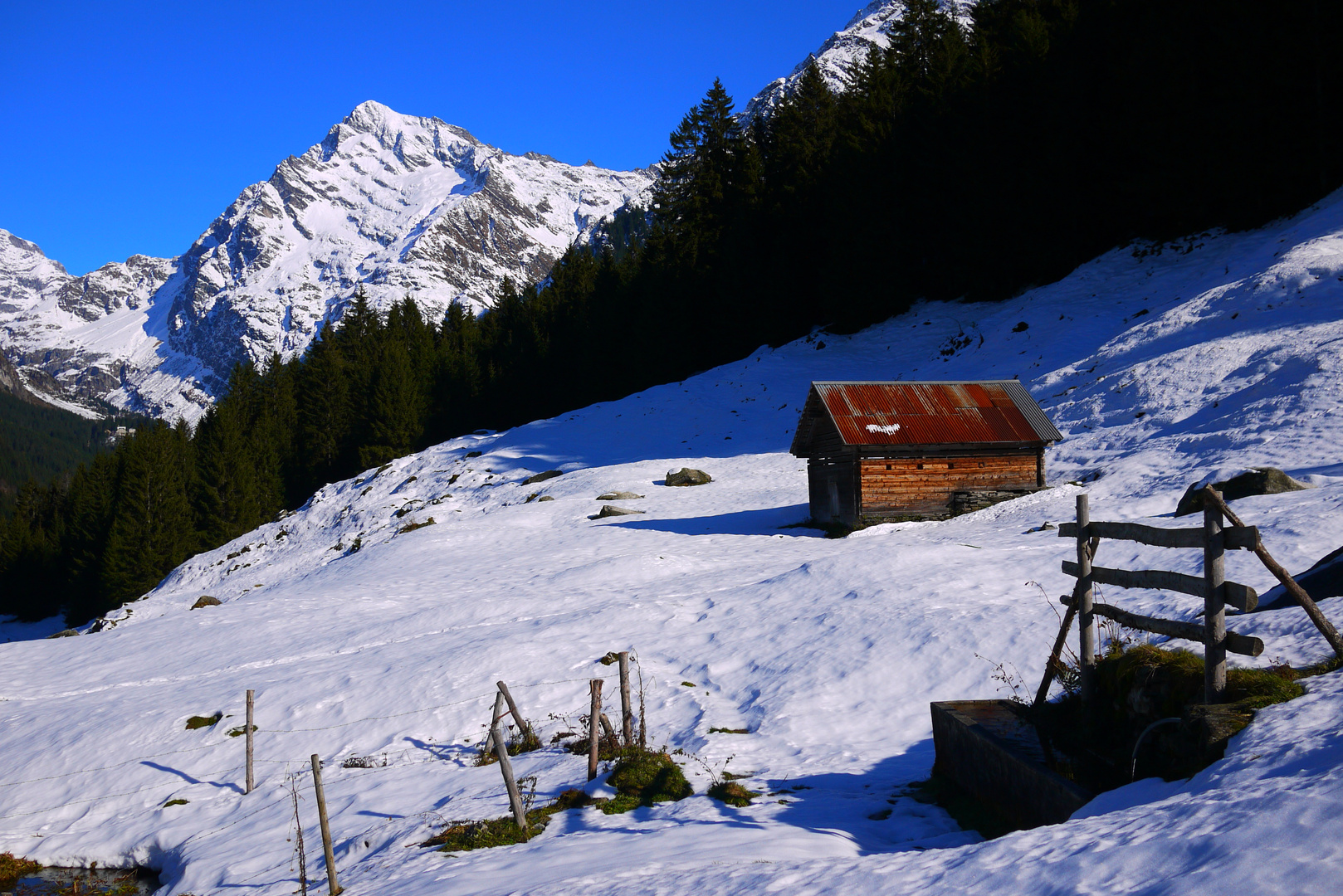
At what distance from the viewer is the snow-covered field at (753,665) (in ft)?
18.7

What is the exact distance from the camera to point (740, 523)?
29.3 meters

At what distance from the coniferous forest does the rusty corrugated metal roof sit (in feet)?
60.8

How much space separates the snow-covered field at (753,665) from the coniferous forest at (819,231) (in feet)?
17.3

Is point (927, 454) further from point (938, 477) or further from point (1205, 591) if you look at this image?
point (1205, 591)

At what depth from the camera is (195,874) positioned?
10609 millimetres

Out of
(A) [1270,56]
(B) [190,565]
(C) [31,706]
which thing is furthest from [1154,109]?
(B) [190,565]

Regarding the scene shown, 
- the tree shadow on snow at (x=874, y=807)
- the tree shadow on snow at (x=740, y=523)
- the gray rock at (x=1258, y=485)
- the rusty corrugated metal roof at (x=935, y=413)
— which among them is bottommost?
the tree shadow on snow at (x=874, y=807)

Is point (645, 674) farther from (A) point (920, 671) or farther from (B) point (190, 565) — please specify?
(B) point (190, 565)

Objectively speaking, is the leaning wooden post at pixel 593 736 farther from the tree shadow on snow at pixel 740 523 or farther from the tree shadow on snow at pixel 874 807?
the tree shadow on snow at pixel 740 523

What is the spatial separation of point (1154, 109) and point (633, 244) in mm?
48806

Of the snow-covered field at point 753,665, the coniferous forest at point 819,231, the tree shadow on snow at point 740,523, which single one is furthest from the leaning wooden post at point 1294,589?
the coniferous forest at point 819,231

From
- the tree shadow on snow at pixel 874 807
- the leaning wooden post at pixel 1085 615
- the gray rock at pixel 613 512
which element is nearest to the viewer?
the tree shadow on snow at pixel 874 807

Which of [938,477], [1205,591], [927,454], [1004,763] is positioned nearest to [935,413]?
[927,454]

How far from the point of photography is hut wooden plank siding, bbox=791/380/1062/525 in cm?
2558
